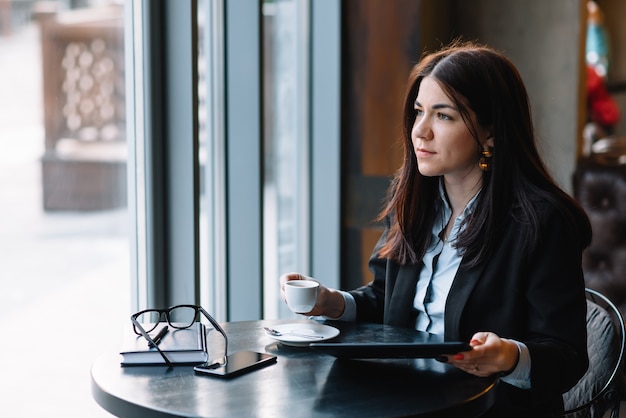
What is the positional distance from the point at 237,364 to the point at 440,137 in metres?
0.69

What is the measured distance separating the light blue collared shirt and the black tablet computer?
16.6 inches

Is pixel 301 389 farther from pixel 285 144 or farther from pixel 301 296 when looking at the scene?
pixel 285 144

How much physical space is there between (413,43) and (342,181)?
2.18 feet

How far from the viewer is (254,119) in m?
2.60

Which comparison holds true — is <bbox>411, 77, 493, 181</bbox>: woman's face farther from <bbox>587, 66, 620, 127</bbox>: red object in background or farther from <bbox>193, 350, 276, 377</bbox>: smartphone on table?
<bbox>587, 66, 620, 127</bbox>: red object in background

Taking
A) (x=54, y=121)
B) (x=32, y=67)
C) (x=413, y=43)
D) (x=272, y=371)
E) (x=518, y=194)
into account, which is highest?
(x=413, y=43)

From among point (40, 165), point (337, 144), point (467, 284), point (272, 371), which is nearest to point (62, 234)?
point (40, 165)

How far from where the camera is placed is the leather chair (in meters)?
2.75

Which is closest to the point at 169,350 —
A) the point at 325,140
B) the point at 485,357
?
the point at 485,357

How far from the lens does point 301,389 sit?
129cm

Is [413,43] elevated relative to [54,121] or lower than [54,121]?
elevated

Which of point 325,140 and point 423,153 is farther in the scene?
point 325,140

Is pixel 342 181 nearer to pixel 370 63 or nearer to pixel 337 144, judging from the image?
pixel 337 144

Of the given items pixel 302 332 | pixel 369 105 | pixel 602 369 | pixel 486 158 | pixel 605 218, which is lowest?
pixel 602 369
